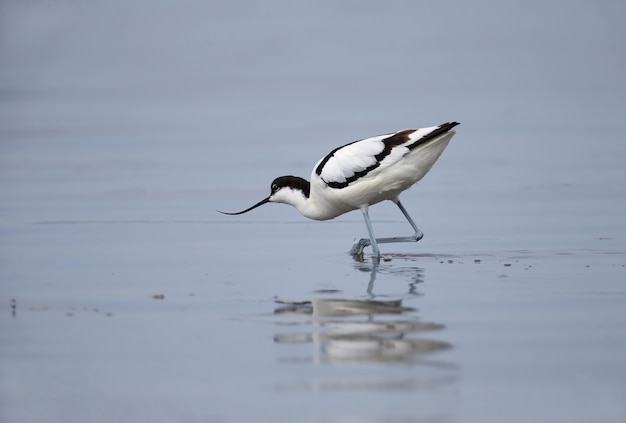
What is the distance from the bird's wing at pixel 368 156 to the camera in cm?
1162

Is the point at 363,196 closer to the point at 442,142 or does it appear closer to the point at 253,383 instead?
the point at 442,142

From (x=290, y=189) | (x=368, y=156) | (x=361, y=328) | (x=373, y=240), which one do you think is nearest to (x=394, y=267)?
(x=373, y=240)

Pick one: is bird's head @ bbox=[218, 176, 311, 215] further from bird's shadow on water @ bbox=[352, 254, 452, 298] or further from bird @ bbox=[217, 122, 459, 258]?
bird's shadow on water @ bbox=[352, 254, 452, 298]

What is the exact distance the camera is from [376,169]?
38.8ft

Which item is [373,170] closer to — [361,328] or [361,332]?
[361,328]

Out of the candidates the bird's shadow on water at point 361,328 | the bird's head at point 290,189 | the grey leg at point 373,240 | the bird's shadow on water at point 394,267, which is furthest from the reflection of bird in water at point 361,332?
the bird's head at point 290,189

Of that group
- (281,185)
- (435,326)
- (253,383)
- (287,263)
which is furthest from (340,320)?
(281,185)

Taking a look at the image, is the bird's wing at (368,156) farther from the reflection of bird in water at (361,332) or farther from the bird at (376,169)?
the reflection of bird in water at (361,332)

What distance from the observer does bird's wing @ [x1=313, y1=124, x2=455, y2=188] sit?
11617 mm

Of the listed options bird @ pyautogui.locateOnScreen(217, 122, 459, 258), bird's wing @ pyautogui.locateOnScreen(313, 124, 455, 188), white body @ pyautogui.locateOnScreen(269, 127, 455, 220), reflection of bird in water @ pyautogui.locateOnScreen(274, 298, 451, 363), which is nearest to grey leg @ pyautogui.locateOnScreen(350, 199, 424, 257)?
bird @ pyautogui.locateOnScreen(217, 122, 459, 258)

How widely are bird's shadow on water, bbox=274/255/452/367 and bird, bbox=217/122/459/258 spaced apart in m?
2.28

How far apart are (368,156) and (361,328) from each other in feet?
14.3

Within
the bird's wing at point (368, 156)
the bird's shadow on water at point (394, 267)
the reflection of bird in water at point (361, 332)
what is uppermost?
the bird's wing at point (368, 156)

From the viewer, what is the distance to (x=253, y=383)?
6516 mm
